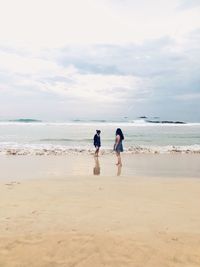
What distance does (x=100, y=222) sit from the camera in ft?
24.4

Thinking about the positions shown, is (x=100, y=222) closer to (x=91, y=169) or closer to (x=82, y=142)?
(x=91, y=169)

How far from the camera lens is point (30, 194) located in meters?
10.3

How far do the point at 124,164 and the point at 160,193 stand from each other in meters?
9.55

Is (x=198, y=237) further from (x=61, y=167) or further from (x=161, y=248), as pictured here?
(x=61, y=167)

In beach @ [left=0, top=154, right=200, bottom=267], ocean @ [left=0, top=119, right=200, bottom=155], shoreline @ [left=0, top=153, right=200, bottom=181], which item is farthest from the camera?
ocean @ [left=0, top=119, right=200, bottom=155]

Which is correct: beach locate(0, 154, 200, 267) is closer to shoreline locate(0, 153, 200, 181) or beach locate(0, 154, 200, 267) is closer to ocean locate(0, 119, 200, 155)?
shoreline locate(0, 153, 200, 181)

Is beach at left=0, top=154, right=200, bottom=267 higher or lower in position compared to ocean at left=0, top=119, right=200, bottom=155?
lower

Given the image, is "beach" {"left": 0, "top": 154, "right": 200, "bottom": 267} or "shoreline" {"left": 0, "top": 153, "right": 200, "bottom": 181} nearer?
"beach" {"left": 0, "top": 154, "right": 200, "bottom": 267}

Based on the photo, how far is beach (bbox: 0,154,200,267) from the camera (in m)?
5.68

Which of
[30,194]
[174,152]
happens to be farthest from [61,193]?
[174,152]

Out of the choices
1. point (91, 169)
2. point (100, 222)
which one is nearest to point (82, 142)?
point (91, 169)

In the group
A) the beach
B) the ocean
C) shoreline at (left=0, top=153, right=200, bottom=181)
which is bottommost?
→ shoreline at (left=0, top=153, right=200, bottom=181)

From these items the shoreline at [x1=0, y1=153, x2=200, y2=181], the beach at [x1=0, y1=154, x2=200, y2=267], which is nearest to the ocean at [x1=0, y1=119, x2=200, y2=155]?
the shoreline at [x1=0, y1=153, x2=200, y2=181]

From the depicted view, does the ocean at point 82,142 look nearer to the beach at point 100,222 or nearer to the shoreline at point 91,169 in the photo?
the shoreline at point 91,169
